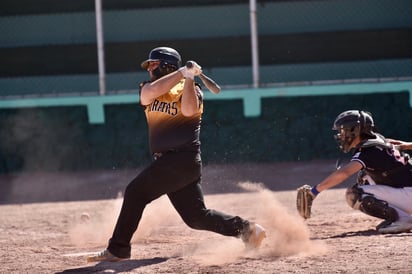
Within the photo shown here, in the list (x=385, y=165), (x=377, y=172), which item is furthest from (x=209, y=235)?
(x=385, y=165)

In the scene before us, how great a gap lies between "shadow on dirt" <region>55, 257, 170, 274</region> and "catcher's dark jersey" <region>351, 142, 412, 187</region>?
1.88 m

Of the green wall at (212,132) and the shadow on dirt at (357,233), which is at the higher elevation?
the green wall at (212,132)

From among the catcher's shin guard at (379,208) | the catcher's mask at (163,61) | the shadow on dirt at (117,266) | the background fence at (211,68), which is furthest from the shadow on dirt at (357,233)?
the background fence at (211,68)

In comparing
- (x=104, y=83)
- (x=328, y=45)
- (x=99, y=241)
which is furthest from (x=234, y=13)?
(x=99, y=241)

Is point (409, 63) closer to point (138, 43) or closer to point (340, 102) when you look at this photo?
point (340, 102)

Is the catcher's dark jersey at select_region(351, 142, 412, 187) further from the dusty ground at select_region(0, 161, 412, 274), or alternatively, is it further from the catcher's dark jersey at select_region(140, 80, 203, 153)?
the catcher's dark jersey at select_region(140, 80, 203, 153)

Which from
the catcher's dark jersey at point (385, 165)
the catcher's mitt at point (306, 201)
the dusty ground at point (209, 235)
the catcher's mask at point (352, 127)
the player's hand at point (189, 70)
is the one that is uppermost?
the player's hand at point (189, 70)

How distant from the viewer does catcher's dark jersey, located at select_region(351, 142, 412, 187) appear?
7020 mm

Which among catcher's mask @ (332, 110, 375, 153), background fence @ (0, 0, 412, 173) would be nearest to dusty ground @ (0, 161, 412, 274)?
catcher's mask @ (332, 110, 375, 153)

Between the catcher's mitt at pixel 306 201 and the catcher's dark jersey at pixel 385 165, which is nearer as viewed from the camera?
the catcher's mitt at pixel 306 201

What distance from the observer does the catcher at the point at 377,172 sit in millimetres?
7052

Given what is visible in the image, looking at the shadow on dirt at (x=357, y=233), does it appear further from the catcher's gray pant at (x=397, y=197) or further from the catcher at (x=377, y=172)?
the catcher's gray pant at (x=397, y=197)

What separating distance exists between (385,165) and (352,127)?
17.3 inches

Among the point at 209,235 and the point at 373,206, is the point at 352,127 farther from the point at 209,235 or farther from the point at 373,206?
the point at 209,235
